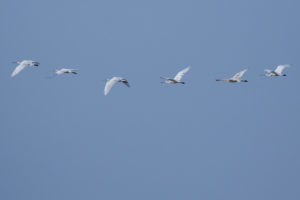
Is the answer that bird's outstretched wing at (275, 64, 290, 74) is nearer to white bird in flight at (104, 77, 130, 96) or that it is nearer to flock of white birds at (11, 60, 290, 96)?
flock of white birds at (11, 60, 290, 96)

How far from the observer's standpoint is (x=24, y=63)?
210 ft

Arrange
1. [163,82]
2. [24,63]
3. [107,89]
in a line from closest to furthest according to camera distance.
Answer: [107,89]
[24,63]
[163,82]

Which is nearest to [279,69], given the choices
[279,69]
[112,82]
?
[279,69]

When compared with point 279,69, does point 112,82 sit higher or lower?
lower

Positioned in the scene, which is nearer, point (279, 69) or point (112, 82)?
point (112, 82)

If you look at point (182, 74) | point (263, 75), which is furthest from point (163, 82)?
point (263, 75)

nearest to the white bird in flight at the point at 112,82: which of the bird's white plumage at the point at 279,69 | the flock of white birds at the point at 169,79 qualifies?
the flock of white birds at the point at 169,79

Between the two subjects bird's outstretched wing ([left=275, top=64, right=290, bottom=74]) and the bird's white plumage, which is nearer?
the bird's white plumage

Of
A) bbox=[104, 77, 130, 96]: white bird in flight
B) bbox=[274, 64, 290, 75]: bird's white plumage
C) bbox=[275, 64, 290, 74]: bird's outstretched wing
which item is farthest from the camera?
bbox=[275, 64, 290, 74]: bird's outstretched wing

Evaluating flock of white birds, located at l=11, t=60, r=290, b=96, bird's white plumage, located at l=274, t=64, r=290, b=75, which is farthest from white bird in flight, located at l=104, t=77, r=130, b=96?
bird's white plumage, located at l=274, t=64, r=290, b=75

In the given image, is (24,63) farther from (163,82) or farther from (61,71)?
(163,82)

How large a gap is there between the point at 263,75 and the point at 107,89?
1572cm

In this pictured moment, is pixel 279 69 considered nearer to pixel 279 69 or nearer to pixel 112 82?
pixel 279 69

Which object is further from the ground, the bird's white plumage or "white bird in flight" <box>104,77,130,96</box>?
the bird's white plumage
